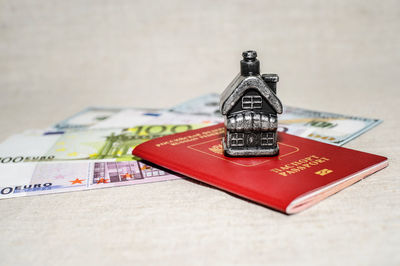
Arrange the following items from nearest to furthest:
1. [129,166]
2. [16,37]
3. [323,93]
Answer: [129,166] → [323,93] → [16,37]

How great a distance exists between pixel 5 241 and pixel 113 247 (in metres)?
0.25

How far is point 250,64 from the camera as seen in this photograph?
118 cm

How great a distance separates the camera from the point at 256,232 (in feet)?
3.09

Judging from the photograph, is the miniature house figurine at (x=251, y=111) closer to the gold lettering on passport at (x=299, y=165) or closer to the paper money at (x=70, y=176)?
the gold lettering on passport at (x=299, y=165)

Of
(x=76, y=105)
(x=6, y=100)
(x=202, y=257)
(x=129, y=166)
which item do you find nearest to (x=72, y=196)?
(x=129, y=166)

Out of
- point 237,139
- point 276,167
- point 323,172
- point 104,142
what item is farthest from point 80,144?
point 323,172

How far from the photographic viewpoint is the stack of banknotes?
4.10ft

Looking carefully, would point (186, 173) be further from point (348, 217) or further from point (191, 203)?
point (348, 217)

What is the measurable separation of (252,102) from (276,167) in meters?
0.19

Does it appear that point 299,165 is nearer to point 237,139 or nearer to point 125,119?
point 237,139

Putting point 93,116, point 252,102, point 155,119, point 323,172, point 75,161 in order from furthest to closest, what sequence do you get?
point 93,116, point 155,119, point 75,161, point 252,102, point 323,172

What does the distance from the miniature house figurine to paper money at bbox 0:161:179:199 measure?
209 mm

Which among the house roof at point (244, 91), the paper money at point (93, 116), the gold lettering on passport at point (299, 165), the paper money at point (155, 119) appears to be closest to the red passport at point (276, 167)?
the gold lettering on passport at point (299, 165)

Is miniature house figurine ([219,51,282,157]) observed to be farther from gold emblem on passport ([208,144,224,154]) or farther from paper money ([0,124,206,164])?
paper money ([0,124,206,164])
